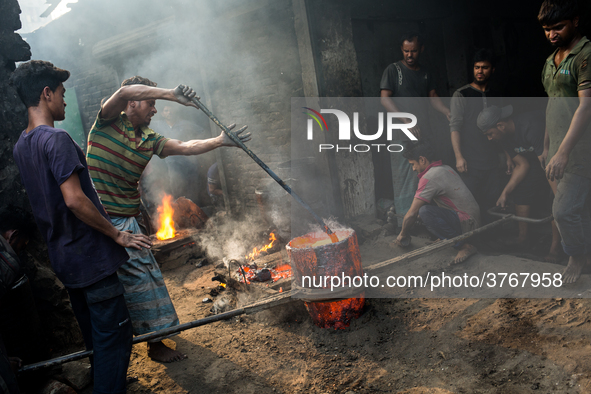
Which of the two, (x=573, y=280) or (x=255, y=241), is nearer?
(x=573, y=280)

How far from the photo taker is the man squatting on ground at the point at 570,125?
10.3ft

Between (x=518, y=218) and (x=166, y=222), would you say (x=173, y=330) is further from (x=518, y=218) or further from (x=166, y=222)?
(x=166, y=222)

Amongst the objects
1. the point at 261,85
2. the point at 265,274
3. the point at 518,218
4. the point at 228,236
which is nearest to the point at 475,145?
the point at 518,218

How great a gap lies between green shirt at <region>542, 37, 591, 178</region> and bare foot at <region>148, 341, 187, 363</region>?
393 centimetres

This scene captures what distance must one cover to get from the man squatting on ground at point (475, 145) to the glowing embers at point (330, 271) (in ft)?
7.53

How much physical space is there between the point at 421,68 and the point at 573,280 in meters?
3.28

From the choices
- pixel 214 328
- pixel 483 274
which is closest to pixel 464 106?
pixel 483 274

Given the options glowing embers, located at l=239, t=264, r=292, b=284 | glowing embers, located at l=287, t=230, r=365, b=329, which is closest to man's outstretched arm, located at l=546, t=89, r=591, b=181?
glowing embers, located at l=287, t=230, r=365, b=329

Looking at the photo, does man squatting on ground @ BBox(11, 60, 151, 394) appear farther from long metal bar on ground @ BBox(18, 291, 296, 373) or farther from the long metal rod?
the long metal rod

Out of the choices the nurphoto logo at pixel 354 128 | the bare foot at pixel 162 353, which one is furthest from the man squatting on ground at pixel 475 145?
the bare foot at pixel 162 353

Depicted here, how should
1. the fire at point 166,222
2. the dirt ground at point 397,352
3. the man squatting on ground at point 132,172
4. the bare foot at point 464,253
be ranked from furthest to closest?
the fire at point 166,222
the bare foot at point 464,253
the man squatting on ground at point 132,172
the dirt ground at point 397,352

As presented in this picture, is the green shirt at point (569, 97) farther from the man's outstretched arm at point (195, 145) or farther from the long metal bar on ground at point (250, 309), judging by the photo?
the man's outstretched arm at point (195, 145)

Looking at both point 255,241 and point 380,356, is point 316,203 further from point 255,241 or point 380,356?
point 380,356

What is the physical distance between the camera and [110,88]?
10039mm
